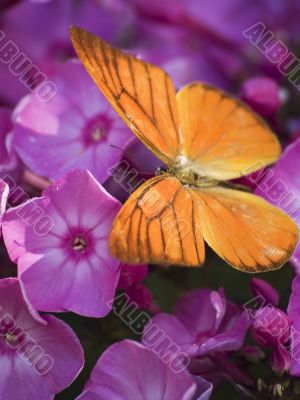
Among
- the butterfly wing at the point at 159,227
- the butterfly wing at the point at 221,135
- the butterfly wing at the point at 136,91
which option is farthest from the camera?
the butterfly wing at the point at 221,135

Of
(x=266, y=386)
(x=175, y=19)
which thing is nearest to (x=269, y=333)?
(x=266, y=386)

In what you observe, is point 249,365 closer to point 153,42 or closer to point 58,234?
point 58,234

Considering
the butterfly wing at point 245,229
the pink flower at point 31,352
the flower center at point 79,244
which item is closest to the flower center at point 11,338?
the pink flower at point 31,352

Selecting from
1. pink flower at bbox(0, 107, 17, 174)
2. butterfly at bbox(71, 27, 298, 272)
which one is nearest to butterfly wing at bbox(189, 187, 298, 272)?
butterfly at bbox(71, 27, 298, 272)

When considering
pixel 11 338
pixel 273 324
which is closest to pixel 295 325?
pixel 273 324

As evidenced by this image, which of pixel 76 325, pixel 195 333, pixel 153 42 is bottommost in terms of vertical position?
pixel 76 325

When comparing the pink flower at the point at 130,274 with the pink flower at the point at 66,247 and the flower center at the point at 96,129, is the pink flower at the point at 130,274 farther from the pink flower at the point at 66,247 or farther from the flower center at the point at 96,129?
the flower center at the point at 96,129
